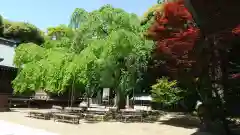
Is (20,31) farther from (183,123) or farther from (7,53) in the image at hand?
(183,123)

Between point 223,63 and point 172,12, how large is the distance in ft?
12.7

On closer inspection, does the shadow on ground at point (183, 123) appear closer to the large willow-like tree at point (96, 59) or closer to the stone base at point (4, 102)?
the large willow-like tree at point (96, 59)

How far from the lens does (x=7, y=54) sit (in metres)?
25.6

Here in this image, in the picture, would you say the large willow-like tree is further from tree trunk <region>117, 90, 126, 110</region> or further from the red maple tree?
the red maple tree

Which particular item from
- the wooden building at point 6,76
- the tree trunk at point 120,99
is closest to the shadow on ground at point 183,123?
the tree trunk at point 120,99

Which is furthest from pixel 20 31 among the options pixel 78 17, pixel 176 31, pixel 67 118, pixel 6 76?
pixel 176 31

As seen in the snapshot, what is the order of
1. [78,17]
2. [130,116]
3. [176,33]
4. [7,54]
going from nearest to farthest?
[176,33] < [130,116] < [78,17] < [7,54]

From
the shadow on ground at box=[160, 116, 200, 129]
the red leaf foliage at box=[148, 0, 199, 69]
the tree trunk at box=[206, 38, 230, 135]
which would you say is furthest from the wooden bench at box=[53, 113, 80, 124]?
the tree trunk at box=[206, 38, 230, 135]

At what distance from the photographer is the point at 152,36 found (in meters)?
15.0

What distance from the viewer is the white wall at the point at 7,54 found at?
22744 millimetres

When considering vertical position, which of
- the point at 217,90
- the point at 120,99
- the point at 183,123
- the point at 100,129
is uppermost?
the point at 217,90

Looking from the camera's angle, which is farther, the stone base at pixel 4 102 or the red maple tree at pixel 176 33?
the stone base at pixel 4 102

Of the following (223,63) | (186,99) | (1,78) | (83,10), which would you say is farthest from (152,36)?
(1,78)

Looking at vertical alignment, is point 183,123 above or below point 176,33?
below
